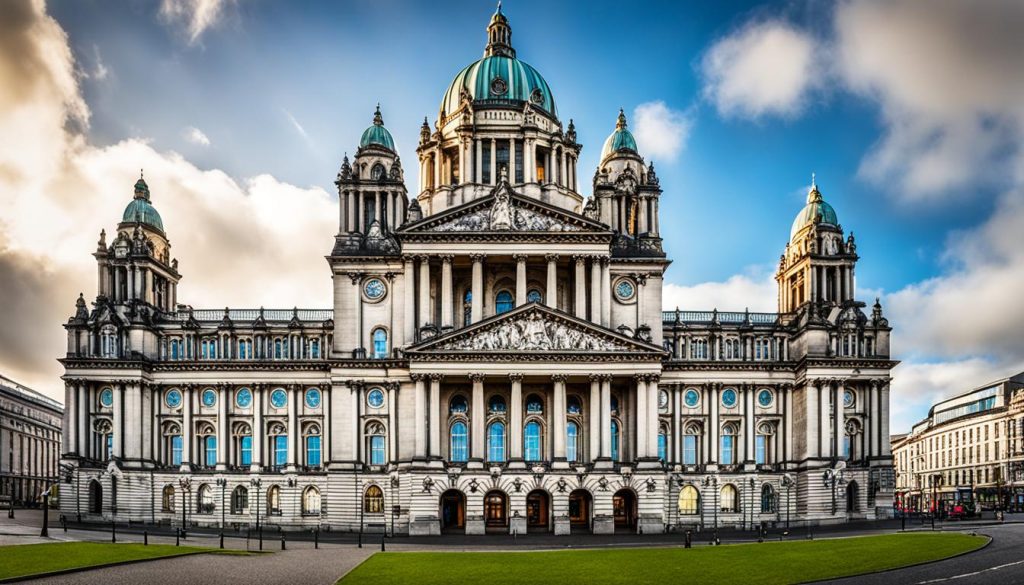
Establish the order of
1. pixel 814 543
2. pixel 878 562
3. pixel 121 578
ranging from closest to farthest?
1. pixel 121 578
2. pixel 878 562
3. pixel 814 543

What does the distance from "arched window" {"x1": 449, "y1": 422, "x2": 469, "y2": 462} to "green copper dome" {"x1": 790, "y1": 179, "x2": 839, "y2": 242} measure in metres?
42.1

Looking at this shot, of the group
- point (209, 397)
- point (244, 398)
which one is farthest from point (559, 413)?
point (209, 397)

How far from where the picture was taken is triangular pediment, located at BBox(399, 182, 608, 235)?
259 ft

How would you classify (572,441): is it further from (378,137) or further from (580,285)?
(378,137)

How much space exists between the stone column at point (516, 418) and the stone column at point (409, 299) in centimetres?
1097

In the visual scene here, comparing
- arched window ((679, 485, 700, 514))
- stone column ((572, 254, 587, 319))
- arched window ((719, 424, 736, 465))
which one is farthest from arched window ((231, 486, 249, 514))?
arched window ((719, 424, 736, 465))

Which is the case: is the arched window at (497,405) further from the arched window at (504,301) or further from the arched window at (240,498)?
the arched window at (240,498)

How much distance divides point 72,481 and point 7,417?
62.4 metres

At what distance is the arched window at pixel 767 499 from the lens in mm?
84312

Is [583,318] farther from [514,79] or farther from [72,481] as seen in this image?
[72,481]

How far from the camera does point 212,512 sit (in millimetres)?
82188

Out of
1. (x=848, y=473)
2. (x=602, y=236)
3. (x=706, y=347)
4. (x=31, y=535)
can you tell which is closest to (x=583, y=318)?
(x=602, y=236)

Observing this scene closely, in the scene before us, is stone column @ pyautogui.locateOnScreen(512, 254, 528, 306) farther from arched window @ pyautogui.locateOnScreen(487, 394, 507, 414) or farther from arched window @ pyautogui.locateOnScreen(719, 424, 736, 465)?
arched window @ pyautogui.locateOnScreen(719, 424, 736, 465)

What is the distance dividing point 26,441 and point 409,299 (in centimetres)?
9457
